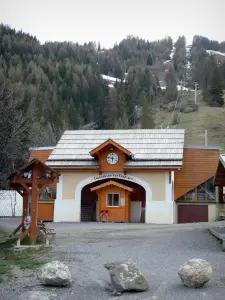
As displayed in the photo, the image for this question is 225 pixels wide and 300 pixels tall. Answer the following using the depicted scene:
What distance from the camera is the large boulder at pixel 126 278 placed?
9602 mm

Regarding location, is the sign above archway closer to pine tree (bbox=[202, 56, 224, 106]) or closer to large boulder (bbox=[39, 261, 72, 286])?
large boulder (bbox=[39, 261, 72, 286])

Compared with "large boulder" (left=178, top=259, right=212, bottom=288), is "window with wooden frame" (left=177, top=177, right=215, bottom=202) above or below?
above

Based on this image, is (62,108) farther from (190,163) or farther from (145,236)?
(145,236)

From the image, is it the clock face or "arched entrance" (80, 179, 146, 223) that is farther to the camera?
"arched entrance" (80, 179, 146, 223)

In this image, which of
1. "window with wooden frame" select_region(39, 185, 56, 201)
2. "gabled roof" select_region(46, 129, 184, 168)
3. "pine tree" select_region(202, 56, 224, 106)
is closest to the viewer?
"gabled roof" select_region(46, 129, 184, 168)

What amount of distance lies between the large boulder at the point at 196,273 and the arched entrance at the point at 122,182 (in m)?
19.8

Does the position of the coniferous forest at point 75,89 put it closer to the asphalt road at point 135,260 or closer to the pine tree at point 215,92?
the pine tree at point 215,92

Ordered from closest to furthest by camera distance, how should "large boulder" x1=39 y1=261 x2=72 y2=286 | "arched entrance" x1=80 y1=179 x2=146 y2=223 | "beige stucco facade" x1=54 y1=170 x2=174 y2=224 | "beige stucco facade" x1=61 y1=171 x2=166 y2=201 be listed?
"large boulder" x1=39 y1=261 x2=72 y2=286 → "beige stucco facade" x1=54 y1=170 x2=174 y2=224 → "beige stucco facade" x1=61 y1=171 x2=166 y2=201 → "arched entrance" x1=80 y1=179 x2=146 y2=223

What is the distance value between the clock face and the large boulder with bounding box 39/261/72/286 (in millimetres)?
20405

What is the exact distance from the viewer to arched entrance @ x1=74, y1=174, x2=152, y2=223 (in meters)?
30.0

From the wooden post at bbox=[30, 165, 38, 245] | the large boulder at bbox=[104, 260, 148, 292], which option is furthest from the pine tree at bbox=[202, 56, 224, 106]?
the large boulder at bbox=[104, 260, 148, 292]

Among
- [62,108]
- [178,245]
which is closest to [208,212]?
[178,245]

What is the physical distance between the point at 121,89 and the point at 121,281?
9470cm

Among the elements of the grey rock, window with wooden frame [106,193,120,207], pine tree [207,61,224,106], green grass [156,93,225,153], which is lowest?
the grey rock
